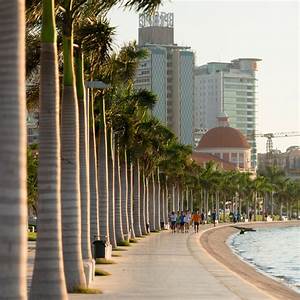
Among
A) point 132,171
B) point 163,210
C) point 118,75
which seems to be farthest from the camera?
point 163,210

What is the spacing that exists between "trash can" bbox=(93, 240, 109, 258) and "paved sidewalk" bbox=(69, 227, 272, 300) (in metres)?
0.75

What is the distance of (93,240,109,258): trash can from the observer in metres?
32.4

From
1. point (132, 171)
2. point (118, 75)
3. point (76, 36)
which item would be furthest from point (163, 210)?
point (76, 36)

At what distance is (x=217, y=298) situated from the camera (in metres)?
22.0

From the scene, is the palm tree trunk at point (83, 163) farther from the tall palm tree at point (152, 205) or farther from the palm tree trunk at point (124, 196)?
the tall palm tree at point (152, 205)

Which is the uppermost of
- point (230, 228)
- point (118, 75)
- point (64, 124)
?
point (118, 75)

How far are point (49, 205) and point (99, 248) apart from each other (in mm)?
15666

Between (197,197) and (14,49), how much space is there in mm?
141000

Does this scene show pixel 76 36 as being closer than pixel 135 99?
Yes

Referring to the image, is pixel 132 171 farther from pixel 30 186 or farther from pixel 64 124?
pixel 64 124

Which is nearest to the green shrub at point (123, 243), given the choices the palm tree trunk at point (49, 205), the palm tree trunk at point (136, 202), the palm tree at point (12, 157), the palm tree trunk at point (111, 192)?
the palm tree trunk at point (111, 192)

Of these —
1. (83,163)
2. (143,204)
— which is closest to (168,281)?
(83,163)

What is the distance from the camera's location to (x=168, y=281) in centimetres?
2670

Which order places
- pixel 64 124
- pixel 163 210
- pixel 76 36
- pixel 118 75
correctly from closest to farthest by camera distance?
pixel 64 124 < pixel 76 36 < pixel 118 75 < pixel 163 210
